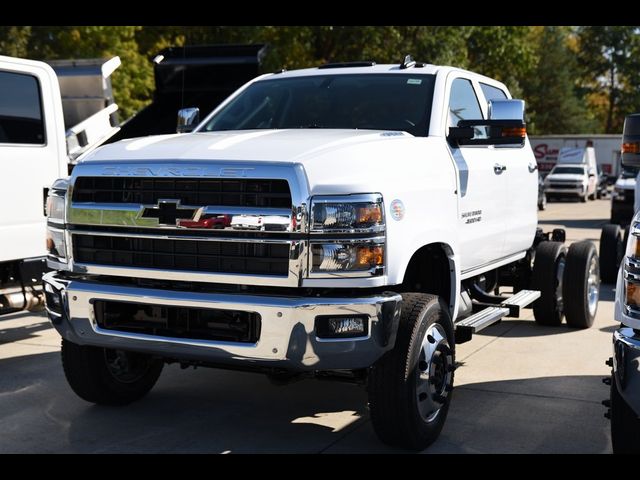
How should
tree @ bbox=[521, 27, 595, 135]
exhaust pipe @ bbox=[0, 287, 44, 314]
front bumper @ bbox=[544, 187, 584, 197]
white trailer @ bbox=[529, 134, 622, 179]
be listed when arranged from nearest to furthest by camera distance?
exhaust pipe @ bbox=[0, 287, 44, 314]
front bumper @ bbox=[544, 187, 584, 197]
white trailer @ bbox=[529, 134, 622, 179]
tree @ bbox=[521, 27, 595, 135]

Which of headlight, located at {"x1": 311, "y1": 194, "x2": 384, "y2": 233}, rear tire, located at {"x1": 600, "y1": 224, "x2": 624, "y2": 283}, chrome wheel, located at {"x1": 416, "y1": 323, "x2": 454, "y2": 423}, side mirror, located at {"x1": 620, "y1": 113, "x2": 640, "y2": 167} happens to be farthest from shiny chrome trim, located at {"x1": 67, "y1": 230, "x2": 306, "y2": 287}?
rear tire, located at {"x1": 600, "y1": 224, "x2": 624, "y2": 283}

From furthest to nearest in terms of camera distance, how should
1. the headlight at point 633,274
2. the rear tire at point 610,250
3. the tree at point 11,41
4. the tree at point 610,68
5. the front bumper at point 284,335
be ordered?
the tree at point 610,68 < the tree at point 11,41 < the rear tire at point 610,250 < the front bumper at point 284,335 < the headlight at point 633,274

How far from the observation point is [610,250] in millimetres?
10867

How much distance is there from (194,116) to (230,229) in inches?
83.4

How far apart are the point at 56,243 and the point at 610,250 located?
779 centimetres

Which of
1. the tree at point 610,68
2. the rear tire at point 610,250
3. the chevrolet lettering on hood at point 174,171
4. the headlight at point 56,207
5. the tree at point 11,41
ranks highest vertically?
the tree at point 610,68

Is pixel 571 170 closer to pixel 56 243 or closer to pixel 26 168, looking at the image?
pixel 26 168

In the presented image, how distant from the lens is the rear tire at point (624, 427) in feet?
12.3

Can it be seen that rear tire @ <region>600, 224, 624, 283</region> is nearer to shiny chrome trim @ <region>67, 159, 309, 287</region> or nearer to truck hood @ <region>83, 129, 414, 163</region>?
truck hood @ <region>83, 129, 414, 163</region>

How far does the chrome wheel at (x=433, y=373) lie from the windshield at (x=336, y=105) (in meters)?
1.31

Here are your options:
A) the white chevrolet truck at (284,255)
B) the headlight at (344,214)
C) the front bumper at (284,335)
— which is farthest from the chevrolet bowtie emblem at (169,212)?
the headlight at (344,214)

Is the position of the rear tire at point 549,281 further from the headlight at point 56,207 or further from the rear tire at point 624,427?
the headlight at point 56,207

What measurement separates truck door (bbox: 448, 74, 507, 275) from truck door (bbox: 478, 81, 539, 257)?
95 millimetres

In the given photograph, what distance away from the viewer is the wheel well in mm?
5109
